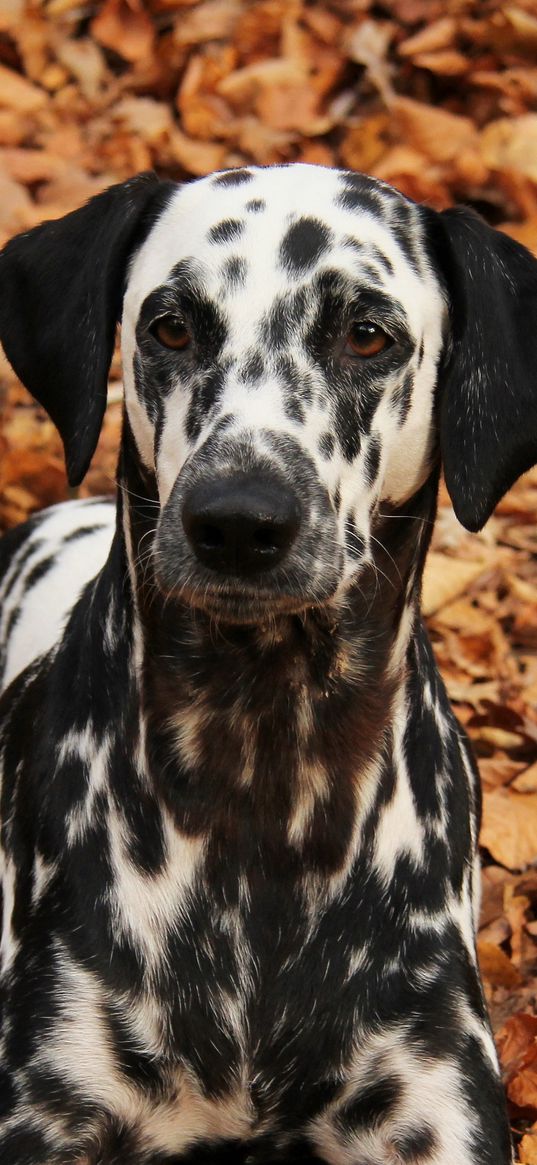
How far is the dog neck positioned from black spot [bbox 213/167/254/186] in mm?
593

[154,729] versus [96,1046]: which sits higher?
[154,729]

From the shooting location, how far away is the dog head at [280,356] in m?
2.82

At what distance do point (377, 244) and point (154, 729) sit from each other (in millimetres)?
1035

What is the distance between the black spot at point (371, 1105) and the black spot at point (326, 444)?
1172 mm

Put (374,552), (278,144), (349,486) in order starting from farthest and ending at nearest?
(278,144) → (374,552) → (349,486)

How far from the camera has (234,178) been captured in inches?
127

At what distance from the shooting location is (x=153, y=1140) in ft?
10.1

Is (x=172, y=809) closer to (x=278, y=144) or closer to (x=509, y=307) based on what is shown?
(x=509, y=307)

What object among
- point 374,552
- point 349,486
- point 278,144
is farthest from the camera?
point 278,144

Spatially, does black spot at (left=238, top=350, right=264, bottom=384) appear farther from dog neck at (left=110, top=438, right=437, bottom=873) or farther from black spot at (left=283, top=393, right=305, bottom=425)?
dog neck at (left=110, top=438, right=437, bottom=873)

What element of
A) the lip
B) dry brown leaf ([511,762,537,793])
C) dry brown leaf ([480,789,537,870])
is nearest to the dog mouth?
the lip

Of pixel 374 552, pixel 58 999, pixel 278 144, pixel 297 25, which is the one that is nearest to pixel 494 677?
pixel 374 552

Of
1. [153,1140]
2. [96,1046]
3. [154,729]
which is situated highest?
[154,729]

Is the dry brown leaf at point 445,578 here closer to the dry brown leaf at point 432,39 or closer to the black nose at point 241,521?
the black nose at point 241,521
